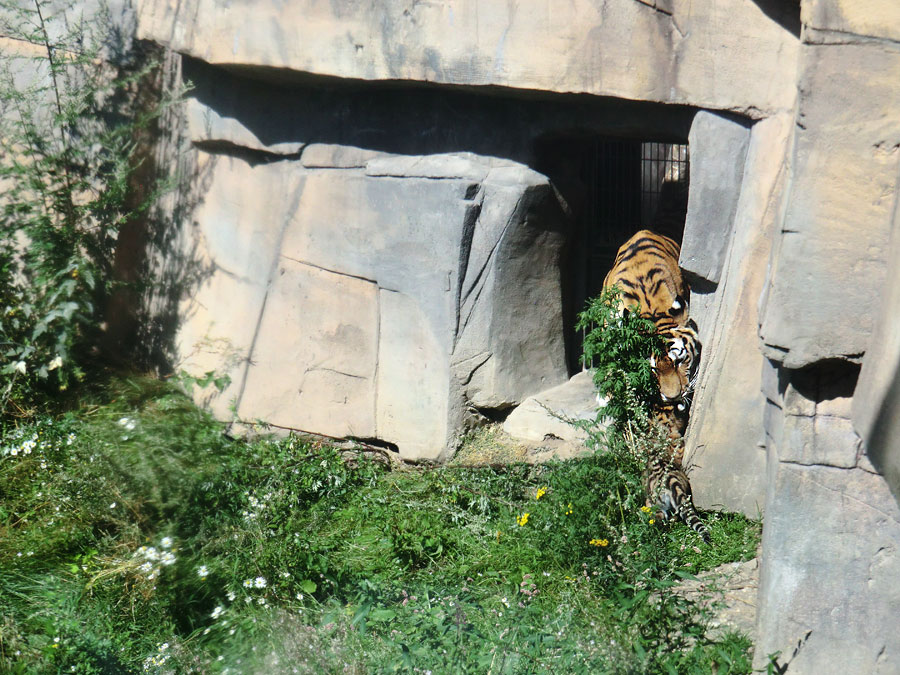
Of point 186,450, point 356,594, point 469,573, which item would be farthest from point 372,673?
point 186,450

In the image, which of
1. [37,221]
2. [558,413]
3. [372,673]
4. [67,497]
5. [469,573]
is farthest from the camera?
[37,221]

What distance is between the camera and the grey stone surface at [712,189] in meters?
4.88

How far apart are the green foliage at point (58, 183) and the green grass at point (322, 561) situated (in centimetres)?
66

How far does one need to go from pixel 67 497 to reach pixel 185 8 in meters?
3.31

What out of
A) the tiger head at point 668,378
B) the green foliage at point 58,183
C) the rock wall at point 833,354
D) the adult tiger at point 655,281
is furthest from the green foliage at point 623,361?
the green foliage at point 58,183

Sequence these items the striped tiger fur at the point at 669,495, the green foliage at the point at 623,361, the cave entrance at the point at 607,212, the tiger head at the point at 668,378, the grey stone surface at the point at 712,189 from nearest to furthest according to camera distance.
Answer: the grey stone surface at the point at 712,189 < the striped tiger fur at the point at 669,495 < the green foliage at the point at 623,361 < the tiger head at the point at 668,378 < the cave entrance at the point at 607,212

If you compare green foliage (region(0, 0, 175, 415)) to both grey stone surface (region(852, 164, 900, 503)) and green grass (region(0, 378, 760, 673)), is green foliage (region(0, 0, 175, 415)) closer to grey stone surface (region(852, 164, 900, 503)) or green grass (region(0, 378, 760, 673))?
green grass (region(0, 378, 760, 673))

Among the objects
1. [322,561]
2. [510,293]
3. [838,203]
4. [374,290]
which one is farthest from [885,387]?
[374,290]

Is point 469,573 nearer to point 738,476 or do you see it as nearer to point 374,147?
point 738,476

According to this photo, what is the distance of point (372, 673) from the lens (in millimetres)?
3326

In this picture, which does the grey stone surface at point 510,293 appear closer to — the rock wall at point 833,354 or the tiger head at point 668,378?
the tiger head at point 668,378

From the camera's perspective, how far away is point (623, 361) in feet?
17.9

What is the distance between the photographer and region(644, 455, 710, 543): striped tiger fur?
16.4 ft

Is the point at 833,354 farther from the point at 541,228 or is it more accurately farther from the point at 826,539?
the point at 541,228
